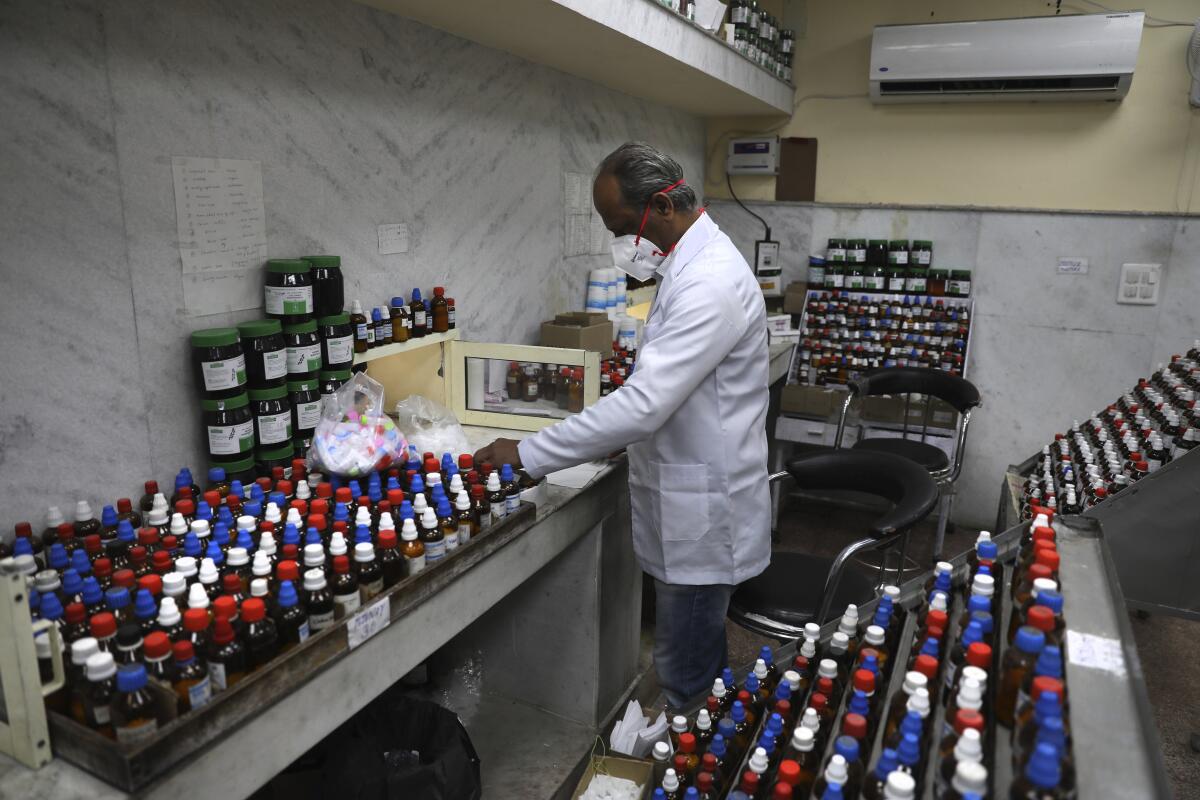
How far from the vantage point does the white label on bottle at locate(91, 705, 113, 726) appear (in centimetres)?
104

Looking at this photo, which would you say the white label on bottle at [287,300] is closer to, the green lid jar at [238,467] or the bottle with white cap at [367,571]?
the green lid jar at [238,467]

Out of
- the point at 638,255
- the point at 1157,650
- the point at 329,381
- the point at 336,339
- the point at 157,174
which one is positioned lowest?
the point at 1157,650

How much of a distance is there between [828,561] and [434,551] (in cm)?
127

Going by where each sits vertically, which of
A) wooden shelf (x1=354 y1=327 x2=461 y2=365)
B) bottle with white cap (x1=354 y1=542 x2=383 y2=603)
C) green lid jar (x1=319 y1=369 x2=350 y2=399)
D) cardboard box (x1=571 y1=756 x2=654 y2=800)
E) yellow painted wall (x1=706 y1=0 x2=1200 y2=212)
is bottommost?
cardboard box (x1=571 y1=756 x2=654 y2=800)

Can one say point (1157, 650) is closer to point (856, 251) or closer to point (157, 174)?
point (856, 251)

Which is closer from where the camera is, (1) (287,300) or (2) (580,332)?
(1) (287,300)

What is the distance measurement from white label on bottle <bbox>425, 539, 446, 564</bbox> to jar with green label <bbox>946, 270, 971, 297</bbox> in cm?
359

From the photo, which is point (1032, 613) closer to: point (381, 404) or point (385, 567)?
point (385, 567)

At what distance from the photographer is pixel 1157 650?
3141 millimetres

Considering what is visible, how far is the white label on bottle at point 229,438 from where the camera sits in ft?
5.95

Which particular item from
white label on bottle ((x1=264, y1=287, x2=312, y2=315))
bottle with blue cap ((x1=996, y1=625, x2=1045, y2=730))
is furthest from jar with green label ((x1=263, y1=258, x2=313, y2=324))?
bottle with blue cap ((x1=996, y1=625, x2=1045, y2=730))

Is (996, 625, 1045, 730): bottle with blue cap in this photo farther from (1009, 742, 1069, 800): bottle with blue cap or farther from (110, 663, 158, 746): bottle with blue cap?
(110, 663, 158, 746): bottle with blue cap

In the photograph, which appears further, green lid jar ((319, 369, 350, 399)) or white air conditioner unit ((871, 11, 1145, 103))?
white air conditioner unit ((871, 11, 1145, 103))

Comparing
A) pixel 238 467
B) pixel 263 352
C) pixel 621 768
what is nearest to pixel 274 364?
pixel 263 352
